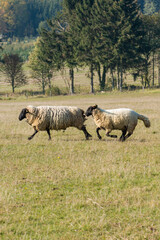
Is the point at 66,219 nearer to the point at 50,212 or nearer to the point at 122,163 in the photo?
the point at 50,212

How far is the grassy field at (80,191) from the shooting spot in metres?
5.78

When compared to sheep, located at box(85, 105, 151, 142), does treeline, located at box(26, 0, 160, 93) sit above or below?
above

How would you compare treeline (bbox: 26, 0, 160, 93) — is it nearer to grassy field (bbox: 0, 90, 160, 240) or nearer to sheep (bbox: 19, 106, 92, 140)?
sheep (bbox: 19, 106, 92, 140)

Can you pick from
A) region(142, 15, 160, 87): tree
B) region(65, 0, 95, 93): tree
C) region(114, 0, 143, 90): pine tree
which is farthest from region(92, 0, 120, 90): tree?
region(142, 15, 160, 87): tree

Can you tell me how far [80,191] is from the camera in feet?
25.2

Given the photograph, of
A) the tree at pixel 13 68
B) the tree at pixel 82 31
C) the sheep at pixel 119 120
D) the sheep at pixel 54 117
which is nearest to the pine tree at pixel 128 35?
the tree at pixel 82 31

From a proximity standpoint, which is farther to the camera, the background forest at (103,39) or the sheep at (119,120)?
the background forest at (103,39)

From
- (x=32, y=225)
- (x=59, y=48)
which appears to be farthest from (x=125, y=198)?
(x=59, y=48)

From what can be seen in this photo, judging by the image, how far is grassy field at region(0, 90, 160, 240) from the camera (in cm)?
578

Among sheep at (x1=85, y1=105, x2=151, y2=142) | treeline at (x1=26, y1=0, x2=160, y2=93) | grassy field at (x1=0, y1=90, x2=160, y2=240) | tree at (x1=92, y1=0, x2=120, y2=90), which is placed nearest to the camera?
grassy field at (x1=0, y1=90, x2=160, y2=240)

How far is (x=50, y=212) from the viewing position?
6.46 m

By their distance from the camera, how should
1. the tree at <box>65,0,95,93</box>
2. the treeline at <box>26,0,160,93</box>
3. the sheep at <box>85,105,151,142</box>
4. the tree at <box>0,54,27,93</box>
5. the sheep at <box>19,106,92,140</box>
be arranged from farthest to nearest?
the tree at <box>0,54,27,93</box>
the tree at <box>65,0,95,93</box>
the treeline at <box>26,0,160,93</box>
the sheep at <box>19,106,92,140</box>
the sheep at <box>85,105,151,142</box>

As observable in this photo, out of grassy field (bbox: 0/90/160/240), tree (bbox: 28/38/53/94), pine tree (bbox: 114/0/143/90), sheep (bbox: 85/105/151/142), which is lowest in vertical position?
grassy field (bbox: 0/90/160/240)

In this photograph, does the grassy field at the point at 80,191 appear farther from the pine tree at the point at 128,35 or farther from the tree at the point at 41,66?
the tree at the point at 41,66
